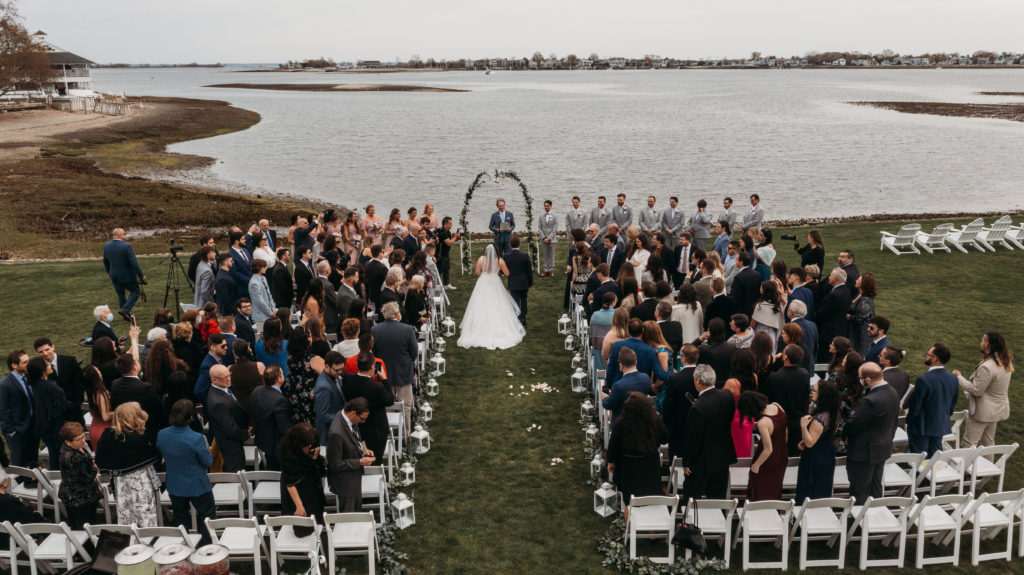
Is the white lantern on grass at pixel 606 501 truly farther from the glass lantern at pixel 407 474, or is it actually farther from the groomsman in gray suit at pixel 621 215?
the groomsman in gray suit at pixel 621 215

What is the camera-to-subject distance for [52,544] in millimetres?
6238

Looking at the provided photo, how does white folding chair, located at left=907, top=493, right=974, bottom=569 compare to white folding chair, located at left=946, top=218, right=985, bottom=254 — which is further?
white folding chair, located at left=946, top=218, right=985, bottom=254

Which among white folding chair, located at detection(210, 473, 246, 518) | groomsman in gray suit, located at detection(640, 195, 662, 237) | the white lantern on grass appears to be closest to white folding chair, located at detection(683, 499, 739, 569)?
the white lantern on grass

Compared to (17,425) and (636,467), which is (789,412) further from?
(17,425)

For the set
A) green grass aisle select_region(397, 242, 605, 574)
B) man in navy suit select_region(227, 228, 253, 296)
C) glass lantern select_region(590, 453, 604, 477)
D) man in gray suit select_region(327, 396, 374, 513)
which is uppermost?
man in navy suit select_region(227, 228, 253, 296)

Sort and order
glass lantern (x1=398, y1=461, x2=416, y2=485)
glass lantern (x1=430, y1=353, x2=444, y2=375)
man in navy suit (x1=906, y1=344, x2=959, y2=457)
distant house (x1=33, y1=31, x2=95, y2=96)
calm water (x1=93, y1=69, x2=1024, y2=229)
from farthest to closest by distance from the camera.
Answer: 1. distant house (x1=33, y1=31, x2=95, y2=96)
2. calm water (x1=93, y1=69, x2=1024, y2=229)
3. glass lantern (x1=430, y1=353, x2=444, y2=375)
4. glass lantern (x1=398, y1=461, x2=416, y2=485)
5. man in navy suit (x1=906, y1=344, x2=959, y2=457)

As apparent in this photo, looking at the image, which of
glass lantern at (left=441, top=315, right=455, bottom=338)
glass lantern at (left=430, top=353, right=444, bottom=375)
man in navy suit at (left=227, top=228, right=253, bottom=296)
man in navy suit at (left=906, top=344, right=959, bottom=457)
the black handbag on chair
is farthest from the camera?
glass lantern at (left=441, top=315, right=455, bottom=338)

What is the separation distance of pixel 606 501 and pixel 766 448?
1825 millimetres

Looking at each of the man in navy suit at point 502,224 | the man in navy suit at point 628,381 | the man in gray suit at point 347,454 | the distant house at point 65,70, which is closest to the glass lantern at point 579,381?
the man in navy suit at point 628,381

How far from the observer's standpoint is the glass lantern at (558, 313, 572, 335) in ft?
41.8

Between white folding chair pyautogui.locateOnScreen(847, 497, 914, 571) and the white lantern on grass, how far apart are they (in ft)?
7.62

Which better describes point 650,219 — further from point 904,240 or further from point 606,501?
point 606,501

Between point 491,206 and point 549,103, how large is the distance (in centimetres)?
8892

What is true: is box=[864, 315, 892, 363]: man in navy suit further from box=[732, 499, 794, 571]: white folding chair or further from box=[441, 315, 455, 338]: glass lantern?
box=[441, 315, 455, 338]: glass lantern
